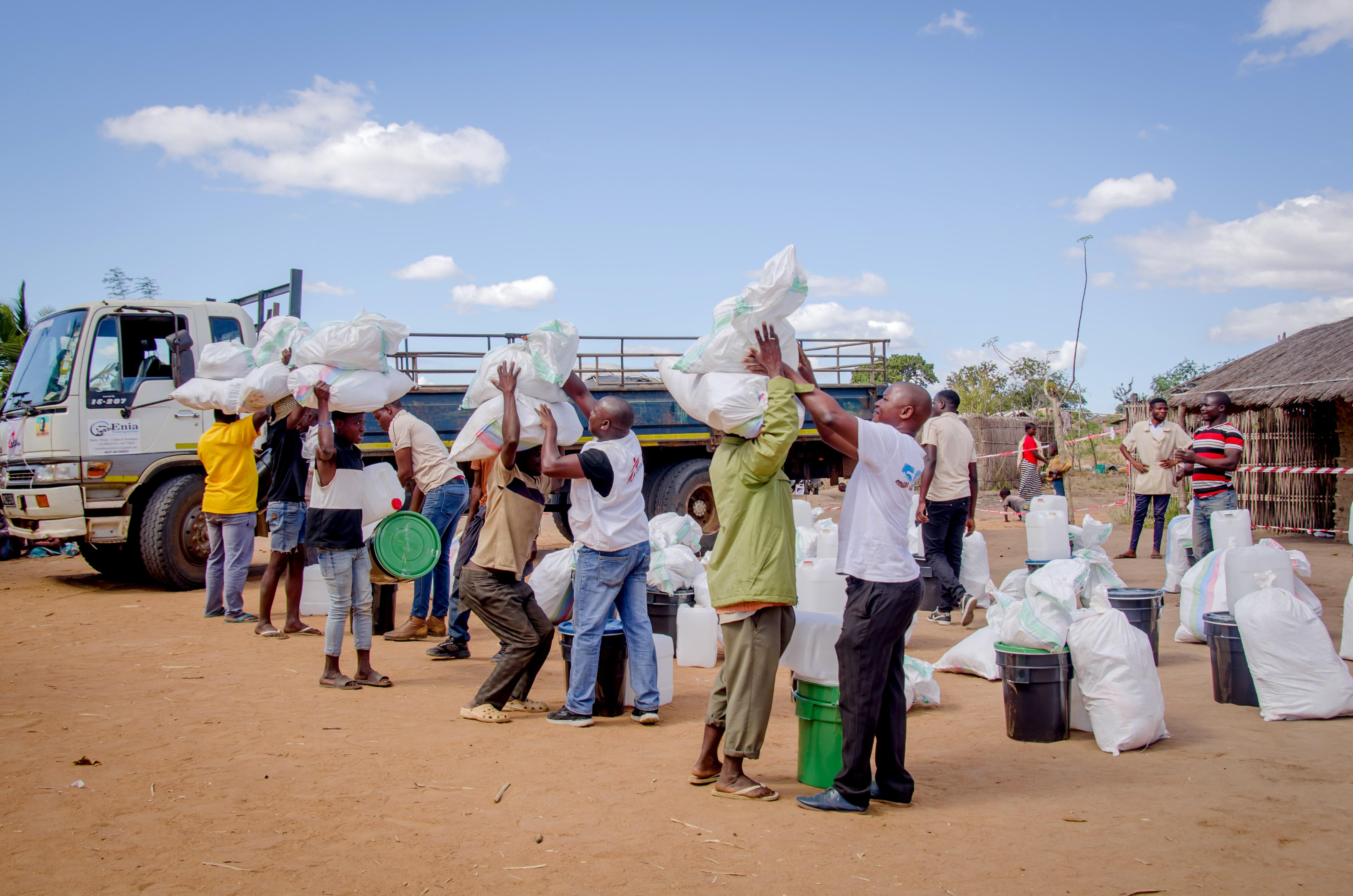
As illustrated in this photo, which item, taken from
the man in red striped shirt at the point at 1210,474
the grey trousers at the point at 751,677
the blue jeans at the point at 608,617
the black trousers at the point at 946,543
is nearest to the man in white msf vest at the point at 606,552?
the blue jeans at the point at 608,617

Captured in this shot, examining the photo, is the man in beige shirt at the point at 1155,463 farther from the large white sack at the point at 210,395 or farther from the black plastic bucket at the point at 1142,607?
the large white sack at the point at 210,395

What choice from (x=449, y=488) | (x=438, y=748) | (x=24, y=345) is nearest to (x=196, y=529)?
(x=24, y=345)

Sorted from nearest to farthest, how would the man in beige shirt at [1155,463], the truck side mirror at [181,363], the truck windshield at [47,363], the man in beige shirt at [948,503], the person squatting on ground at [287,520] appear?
the person squatting on ground at [287,520]
the man in beige shirt at [948,503]
the truck side mirror at [181,363]
the truck windshield at [47,363]
the man in beige shirt at [1155,463]

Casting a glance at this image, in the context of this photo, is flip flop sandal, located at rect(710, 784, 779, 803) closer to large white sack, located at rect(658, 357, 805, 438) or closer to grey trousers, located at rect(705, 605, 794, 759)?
grey trousers, located at rect(705, 605, 794, 759)

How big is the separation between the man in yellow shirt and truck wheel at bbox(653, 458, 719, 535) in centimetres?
479

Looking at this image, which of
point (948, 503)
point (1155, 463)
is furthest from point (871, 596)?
point (1155, 463)

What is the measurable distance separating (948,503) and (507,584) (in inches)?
149

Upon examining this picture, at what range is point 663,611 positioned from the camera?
6.02m

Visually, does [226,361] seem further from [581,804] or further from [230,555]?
[581,804]

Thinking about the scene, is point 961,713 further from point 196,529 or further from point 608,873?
point 196,529

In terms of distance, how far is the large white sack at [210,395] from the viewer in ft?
22.1

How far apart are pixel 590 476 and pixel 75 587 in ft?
26.2

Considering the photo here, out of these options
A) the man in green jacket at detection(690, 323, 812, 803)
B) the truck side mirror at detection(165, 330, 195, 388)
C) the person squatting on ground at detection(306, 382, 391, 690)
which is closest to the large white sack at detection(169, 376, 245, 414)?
the truck side mirror at detection(165, 330, 195, 388)

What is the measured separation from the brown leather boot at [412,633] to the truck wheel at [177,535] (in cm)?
270
